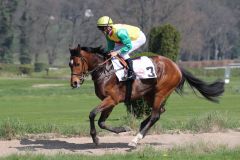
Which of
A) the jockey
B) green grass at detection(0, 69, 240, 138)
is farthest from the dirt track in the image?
the jockey

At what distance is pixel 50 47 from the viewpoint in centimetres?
9225

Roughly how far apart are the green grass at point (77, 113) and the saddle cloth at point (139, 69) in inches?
87.3

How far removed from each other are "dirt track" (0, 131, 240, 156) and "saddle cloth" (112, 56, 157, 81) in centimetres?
134

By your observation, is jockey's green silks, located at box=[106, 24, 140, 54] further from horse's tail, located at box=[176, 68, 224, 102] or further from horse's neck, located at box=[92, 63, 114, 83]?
horse's tail, located at box=[176, 68, 224, 102]

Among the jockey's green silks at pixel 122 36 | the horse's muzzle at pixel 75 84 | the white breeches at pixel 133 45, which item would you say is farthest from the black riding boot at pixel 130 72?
the horse's muzzle at pixel 75 84

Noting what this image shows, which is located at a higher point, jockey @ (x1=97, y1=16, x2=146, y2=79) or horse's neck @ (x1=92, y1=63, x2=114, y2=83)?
jockey @ (x1=97, y1=16, x2=146, y2=79)

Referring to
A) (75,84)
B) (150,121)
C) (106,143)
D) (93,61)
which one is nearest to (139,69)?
(93,61)

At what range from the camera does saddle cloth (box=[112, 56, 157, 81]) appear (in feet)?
38.7

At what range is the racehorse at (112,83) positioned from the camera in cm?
→ 1165

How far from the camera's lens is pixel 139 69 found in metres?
11.9

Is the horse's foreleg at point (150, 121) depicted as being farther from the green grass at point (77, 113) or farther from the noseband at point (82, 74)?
the green grass at point (77, 113)

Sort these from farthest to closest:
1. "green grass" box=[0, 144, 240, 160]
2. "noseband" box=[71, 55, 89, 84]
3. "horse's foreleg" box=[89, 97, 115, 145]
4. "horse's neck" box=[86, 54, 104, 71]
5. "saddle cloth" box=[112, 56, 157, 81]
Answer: "horse's neck" box=[86, 54, 104, 71]
"saddle cloth" box=[112, 56, 157, 81]
"noseband" box=[71, 55, 89, 84]
"horse's foreleg" box=[89, 97, 115, 145]
"green grass" box=[0, 144, 240, 160]

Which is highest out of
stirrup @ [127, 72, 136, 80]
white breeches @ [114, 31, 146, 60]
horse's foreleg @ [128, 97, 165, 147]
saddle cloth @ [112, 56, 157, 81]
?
white breeches @ [114, 31, 146, 60]

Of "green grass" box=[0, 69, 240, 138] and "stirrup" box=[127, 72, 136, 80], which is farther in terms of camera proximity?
"green grass" box=[0, 69, 240, 138]
